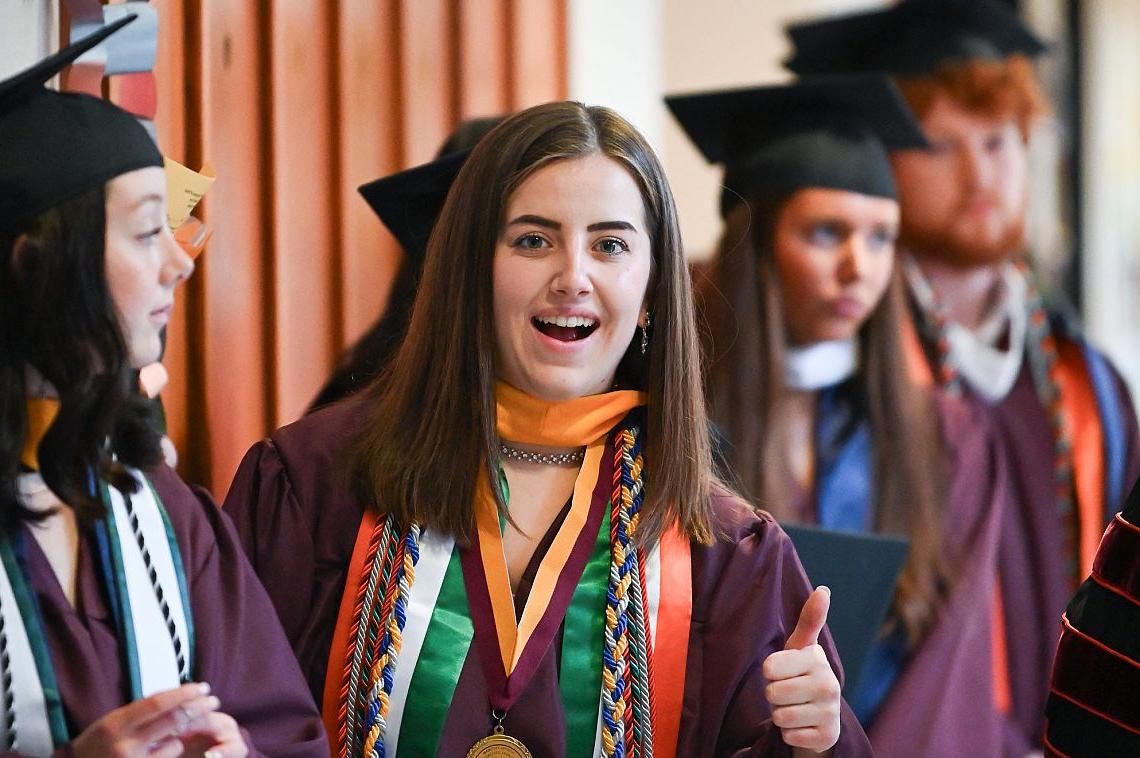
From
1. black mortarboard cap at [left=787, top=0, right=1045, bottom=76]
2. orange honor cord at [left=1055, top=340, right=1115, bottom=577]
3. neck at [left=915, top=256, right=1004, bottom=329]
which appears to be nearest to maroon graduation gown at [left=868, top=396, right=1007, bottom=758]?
orange honor cord at [left=1055, top=340, right=1115, bottom=577]

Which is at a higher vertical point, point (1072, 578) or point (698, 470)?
point (698, 470)

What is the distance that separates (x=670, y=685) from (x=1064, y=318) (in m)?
2.29

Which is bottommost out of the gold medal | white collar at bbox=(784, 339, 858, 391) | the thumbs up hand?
the gold medal

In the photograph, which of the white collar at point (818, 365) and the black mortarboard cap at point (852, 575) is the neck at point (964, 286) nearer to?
the white collar at point (818, 365)

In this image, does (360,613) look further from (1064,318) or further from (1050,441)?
(1064,318)

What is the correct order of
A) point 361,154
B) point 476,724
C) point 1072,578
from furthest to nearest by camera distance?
point 1072,578, point 361,154, point 476,724

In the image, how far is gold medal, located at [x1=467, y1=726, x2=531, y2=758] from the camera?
1.92m

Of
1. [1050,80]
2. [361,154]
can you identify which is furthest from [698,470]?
[1050,80]

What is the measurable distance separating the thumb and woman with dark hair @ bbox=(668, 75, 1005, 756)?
3.89 feet

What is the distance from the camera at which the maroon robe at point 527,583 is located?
1.97 metres

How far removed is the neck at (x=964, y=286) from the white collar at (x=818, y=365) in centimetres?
79

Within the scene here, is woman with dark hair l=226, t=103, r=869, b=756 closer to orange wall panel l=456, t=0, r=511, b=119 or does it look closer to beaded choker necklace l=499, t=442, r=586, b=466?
beaded choker necklace l=499, t=442, r=586, b=466

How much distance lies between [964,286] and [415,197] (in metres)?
2.03

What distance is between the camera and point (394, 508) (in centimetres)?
201
